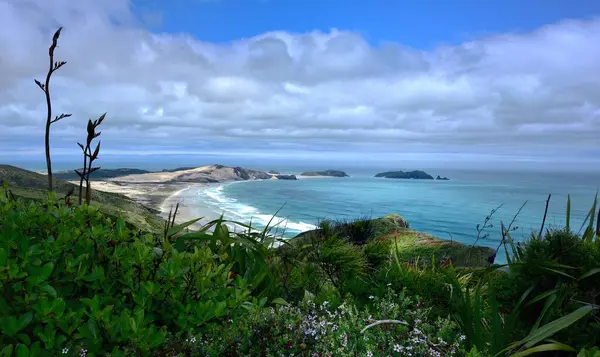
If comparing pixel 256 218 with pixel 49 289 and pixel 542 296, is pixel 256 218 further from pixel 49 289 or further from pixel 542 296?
pixel 49 289

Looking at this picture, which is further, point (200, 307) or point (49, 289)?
point (200, 307)

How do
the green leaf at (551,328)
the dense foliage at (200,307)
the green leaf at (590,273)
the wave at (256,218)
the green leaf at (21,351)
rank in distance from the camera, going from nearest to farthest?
1. the green leaf at (21,351)
2. the dense foliage at (200,307)
3. the green leaf at (551,328)
4. the green leaf at (590,273)
5. the wave at (256,218)

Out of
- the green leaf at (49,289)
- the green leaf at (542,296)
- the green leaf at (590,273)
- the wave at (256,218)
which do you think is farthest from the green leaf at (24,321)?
the green leaf at (590,273)

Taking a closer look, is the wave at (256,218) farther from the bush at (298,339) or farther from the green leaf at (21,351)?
the green leaf at (21,351)

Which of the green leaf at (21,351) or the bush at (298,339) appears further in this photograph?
the bush at (298,339)

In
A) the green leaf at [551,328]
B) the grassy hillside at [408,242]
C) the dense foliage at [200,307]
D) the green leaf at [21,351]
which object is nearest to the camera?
the green leaf at [21,351]

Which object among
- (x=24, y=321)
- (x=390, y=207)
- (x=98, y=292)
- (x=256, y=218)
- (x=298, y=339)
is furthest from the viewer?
(x=390, y=207)

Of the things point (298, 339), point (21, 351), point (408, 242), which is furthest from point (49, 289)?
point (408, 242)

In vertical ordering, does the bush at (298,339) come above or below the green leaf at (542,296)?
below

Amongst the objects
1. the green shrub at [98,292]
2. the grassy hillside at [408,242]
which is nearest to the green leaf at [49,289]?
the green shrub at [98,292]
